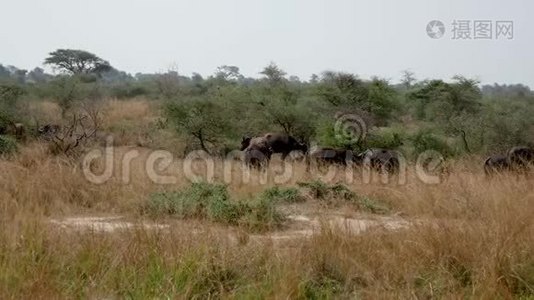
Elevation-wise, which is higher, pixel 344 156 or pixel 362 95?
pixel 362 95

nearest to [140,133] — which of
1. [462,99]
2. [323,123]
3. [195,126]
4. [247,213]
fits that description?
[195,126]

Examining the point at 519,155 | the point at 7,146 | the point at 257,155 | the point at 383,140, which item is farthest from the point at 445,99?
the point at 7,146

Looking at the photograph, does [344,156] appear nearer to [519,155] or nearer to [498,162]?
[498,162]

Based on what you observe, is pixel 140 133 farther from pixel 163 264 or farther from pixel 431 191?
pixel 163 264

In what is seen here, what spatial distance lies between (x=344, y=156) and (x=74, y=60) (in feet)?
124

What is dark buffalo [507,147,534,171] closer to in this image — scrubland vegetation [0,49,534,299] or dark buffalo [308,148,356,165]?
scrubland vegetation [0,49,534,299]

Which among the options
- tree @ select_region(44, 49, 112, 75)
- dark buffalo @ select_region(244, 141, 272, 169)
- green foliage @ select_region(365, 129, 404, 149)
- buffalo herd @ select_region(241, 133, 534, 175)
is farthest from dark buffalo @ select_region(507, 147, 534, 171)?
tree @ select_region(44, 49, 112, 75)

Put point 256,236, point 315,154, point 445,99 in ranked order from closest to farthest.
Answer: point 256,236
point 315,154
point 445,99

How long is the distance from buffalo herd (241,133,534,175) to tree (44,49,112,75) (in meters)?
33.8

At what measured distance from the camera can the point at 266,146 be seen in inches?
524

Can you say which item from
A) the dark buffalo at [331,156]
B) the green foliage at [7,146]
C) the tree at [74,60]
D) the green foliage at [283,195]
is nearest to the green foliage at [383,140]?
the dark buffalo at [331,156]

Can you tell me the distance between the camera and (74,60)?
4509 centimetres

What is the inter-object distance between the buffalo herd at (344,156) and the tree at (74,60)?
33.8 m

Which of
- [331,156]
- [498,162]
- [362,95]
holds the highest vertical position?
[362,95]
